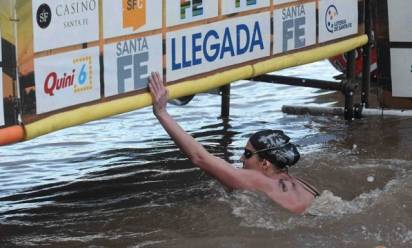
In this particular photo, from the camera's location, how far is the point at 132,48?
6.80 m

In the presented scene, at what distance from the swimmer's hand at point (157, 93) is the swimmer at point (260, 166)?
19 millimetres

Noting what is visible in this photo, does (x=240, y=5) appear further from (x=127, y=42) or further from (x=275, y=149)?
(x=275, y=149)

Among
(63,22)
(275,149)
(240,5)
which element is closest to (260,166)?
(275,149)

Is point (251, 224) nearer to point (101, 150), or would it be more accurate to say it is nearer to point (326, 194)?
point (326, 194)

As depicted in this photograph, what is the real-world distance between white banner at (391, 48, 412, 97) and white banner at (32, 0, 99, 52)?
4.37 m

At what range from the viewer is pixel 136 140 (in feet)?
31.2

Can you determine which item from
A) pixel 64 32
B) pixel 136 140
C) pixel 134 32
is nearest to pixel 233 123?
pixel 136 140

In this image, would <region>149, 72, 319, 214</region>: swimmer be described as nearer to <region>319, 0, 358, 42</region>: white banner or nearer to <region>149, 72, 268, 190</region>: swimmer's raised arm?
<region>149, 72, 268, 190</region>: swimmer's raised arm

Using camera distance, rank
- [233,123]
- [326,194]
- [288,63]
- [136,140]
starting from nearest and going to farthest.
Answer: [326,194] < [288,63] < [136,140] < [233,123]

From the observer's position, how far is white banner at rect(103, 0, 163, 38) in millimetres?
6574

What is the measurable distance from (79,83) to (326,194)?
6.17 feet

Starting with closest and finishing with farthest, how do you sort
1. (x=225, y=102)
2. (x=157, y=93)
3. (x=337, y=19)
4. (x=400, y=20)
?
(x=157, y=93) < (x=337, y=19) < (x=400, y=20) < (x=225, y=102)

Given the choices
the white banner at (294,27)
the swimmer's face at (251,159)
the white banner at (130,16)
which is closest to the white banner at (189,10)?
the white banner at (130,16)

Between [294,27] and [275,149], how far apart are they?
Answer: 277 centimetres
